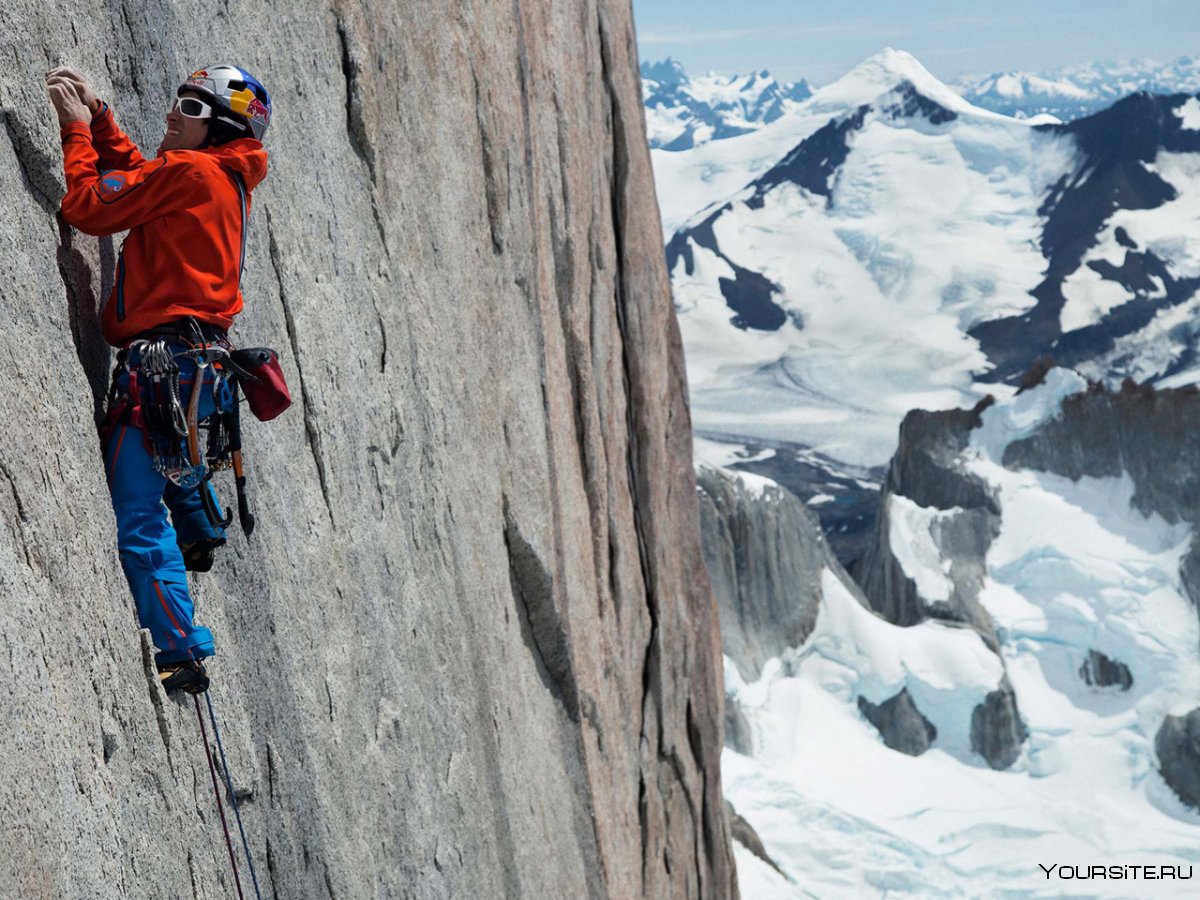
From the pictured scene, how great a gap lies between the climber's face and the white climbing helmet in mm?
31

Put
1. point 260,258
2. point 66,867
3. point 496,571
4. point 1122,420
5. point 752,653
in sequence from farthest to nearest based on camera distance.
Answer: point 1122,420 < point 752,653 < point 496,571 < point 260,258 < point 66,867

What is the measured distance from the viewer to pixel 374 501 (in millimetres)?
5484

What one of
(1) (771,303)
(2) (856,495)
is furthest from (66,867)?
(1) (771,303)

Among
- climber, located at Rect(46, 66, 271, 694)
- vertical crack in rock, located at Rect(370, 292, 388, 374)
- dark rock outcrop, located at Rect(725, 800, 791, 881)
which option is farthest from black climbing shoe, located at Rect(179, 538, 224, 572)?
dark rock outcrop, located at Rect(725, 800, 791, 881)

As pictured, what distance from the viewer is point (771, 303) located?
120m

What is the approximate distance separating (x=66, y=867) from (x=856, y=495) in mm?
72437

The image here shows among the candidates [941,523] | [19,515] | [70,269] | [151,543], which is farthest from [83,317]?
[941,523]

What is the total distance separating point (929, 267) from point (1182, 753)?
9261 centimetres

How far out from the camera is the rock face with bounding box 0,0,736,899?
3.24 meters

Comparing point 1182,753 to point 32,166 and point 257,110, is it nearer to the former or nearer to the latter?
point 257,110

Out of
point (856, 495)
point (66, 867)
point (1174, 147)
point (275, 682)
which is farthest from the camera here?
point (1174, 147)

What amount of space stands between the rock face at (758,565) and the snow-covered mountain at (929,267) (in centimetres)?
4680

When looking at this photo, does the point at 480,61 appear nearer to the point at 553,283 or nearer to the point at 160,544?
the point at 553,283

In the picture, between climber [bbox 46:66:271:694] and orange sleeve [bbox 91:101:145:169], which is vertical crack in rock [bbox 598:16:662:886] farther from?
orange sleeve [bbox 91:101:145:169]
